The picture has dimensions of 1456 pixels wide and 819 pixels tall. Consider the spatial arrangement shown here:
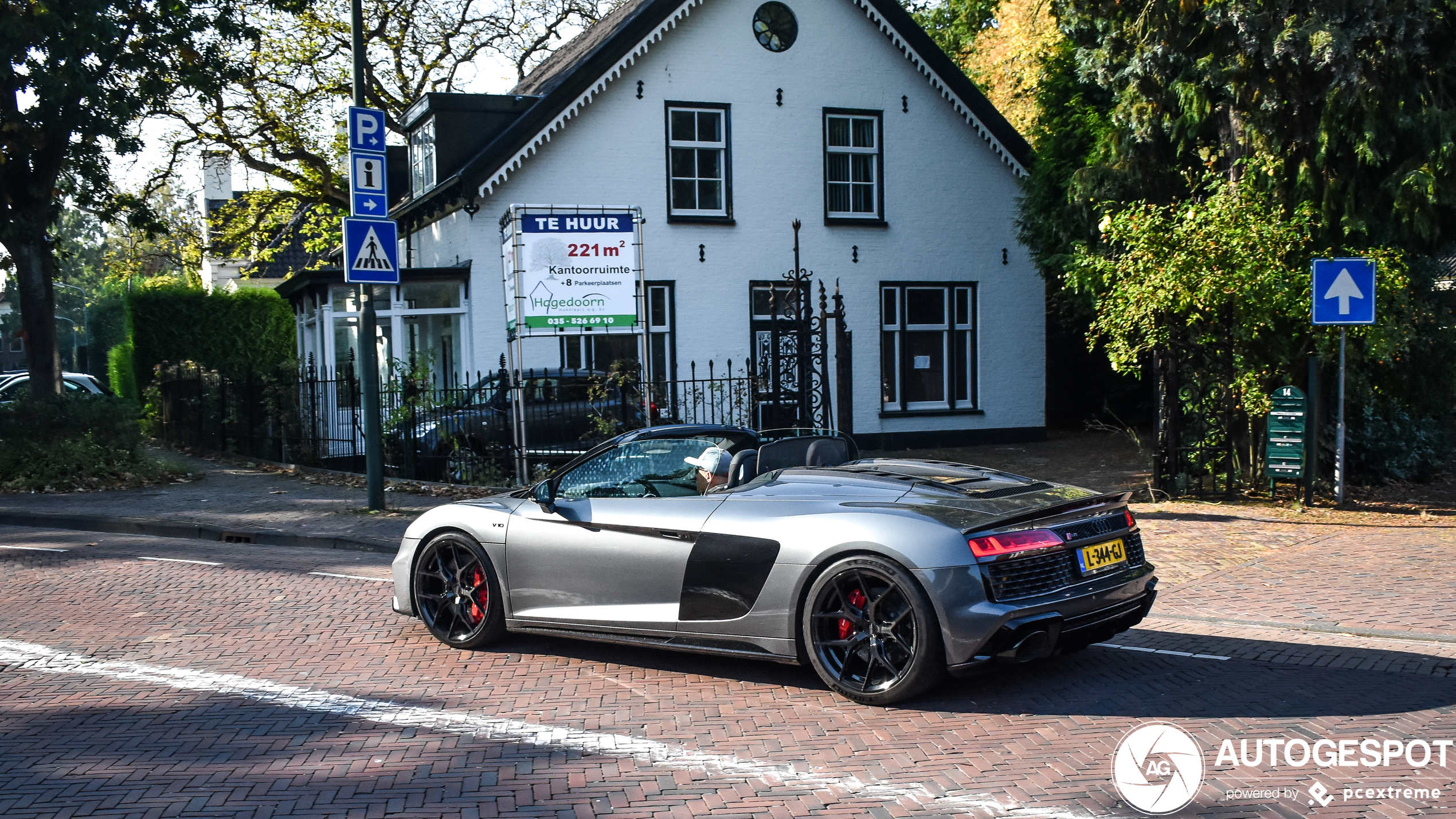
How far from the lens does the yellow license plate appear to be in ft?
17.8

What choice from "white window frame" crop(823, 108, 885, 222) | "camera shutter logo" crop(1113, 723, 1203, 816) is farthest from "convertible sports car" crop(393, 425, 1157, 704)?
"white window frame" crop(823, 108, 885, 222)

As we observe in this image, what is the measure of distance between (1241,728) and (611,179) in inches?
638

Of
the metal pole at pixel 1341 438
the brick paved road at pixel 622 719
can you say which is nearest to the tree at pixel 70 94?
the brick paved road at pixel 622 719

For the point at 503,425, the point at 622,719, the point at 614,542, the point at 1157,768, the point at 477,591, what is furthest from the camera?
the point at 503,425

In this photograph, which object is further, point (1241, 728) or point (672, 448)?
point (672, 448)

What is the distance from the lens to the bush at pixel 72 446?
1535 centimetres

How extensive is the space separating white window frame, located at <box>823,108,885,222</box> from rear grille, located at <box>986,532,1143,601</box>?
639 inches

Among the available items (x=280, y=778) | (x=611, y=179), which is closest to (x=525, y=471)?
(x=611, y=179)

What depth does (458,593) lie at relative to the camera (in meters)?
6.76

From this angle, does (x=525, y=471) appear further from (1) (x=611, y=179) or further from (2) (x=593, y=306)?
(1) (x=611, y=179)

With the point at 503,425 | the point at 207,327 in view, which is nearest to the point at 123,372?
the point at 207,327

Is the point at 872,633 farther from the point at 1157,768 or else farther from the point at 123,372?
the point at 123,372

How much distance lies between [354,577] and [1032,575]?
6168 millimetres

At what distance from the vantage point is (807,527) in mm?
5492
